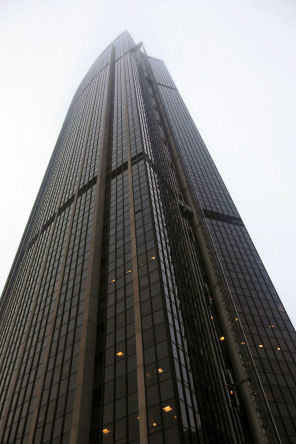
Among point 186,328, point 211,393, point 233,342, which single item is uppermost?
point 233,342

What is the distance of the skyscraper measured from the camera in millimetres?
35312

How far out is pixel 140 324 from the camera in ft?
131

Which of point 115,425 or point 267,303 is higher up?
point 267,303

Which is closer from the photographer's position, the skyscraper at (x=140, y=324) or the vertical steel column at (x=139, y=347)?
the vertical steel column at (x=139, y=347)

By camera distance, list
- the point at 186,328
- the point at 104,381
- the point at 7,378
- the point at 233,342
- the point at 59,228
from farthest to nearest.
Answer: the point at 59,228 → the point at 233,342 → the point at 7,378 → the point at 186,328 → the point at 104,381

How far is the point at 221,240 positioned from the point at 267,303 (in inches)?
742

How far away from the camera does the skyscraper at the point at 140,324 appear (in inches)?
1390

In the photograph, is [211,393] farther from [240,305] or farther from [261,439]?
[240,305]

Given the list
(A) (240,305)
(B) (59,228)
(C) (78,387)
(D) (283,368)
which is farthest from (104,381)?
(B) (59,228)

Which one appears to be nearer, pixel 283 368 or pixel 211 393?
pixel 211 393

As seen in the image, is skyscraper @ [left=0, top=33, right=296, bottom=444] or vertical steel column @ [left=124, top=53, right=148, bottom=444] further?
skyscraper @ [left=0, top=33, right=296, bottom=444]

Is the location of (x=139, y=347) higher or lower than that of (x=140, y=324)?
lower

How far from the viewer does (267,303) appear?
68062mm

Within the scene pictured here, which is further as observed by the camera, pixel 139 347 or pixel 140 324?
pixel 140 324
